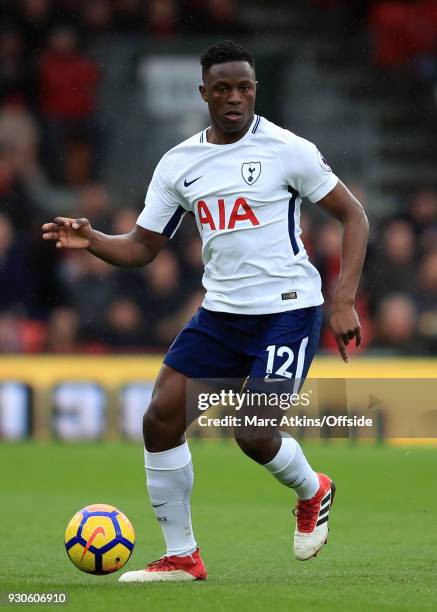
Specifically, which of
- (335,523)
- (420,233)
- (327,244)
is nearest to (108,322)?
(327,244)

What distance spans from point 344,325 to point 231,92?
3.55ft

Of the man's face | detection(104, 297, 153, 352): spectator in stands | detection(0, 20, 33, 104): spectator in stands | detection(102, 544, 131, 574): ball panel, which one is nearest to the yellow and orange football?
detection(102, 544, 131, 574): ball panel

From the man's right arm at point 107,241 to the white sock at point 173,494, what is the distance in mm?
885

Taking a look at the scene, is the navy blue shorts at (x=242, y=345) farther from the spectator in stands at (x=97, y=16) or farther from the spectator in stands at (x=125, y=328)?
the spectator in stands at (x=97, y=16)

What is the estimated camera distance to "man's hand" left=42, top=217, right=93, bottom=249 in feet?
19.2

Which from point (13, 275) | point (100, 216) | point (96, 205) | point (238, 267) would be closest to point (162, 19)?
point (96, 205)

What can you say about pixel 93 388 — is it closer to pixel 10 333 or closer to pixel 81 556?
pixel 10 333

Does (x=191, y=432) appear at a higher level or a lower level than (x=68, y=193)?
lower

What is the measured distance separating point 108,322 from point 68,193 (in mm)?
2403

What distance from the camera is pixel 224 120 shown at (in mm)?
5719

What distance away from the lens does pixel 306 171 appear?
5719 mm

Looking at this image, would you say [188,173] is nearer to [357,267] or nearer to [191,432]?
[357,267]

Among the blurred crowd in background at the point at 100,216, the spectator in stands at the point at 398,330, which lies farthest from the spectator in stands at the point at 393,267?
Answer: the spectator in stands at the point at 398,330

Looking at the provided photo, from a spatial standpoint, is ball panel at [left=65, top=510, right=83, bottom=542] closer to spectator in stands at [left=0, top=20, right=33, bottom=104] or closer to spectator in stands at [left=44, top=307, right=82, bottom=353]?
spectator in stands at [left=44, top=307, right=82, bottom=353]
